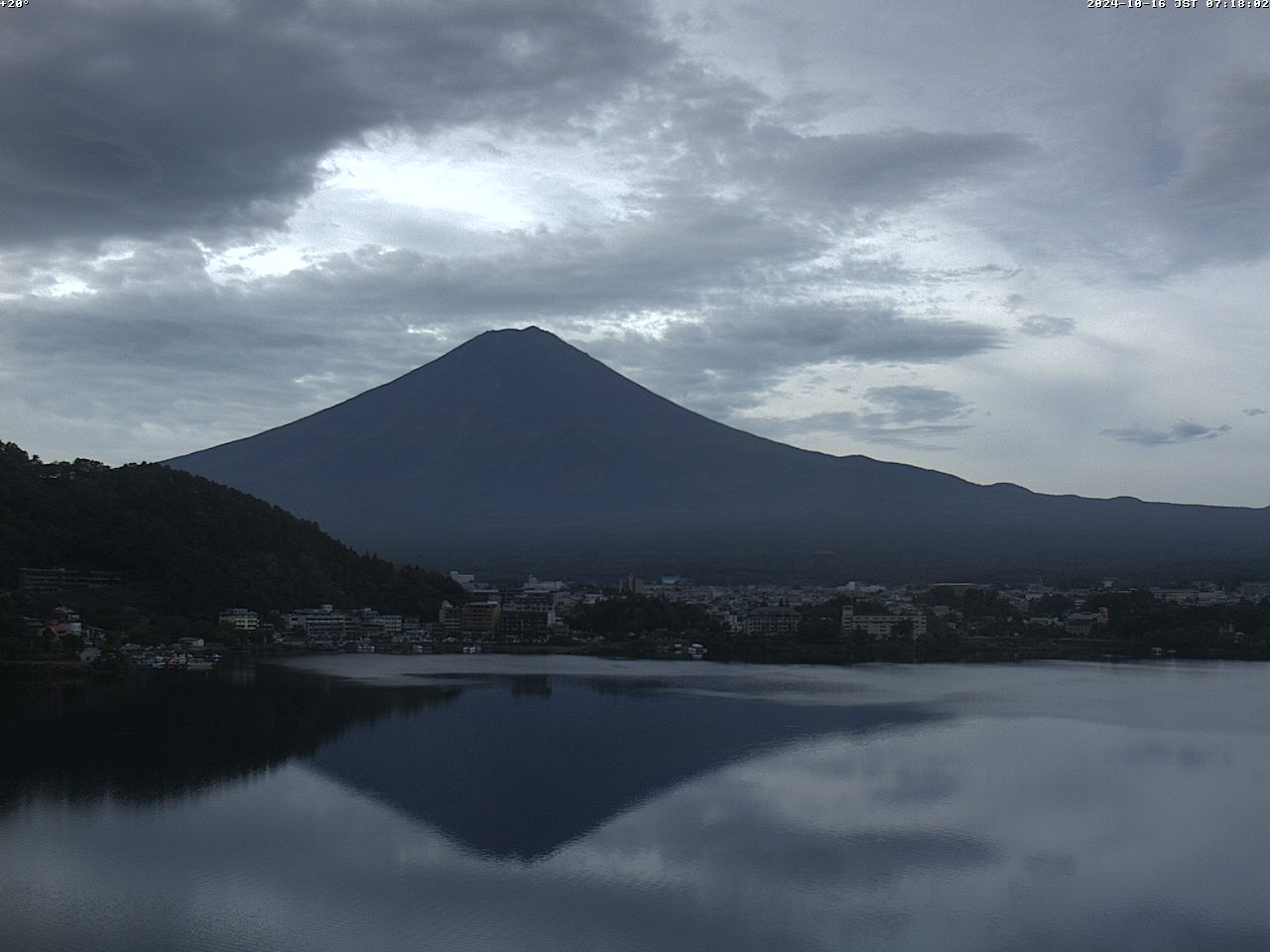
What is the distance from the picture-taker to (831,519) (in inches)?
2020

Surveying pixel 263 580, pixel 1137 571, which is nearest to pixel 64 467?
pixel 263 580

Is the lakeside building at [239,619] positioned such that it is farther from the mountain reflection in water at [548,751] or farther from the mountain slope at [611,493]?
the mountain slope at [611,493]

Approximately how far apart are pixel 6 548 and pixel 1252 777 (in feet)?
52.7

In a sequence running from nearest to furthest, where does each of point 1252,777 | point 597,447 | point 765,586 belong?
point 1252,777 < point 765,586 < point 597,447

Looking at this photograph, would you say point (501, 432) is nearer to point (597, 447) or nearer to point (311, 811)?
point (597, 447)

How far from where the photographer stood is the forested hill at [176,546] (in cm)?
1942

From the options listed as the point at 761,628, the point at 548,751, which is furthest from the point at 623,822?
the point at 761,628

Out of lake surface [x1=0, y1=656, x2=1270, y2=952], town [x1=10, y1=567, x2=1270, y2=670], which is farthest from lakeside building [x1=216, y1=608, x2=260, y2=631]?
lake surface [x1=0, y1=656, x2=1270, y2=952]

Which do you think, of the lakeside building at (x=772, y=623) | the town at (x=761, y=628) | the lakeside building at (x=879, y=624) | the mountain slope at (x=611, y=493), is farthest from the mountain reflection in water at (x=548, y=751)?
the mountain slope at (x=611, y=493)

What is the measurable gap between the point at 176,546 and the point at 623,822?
46.8 ft

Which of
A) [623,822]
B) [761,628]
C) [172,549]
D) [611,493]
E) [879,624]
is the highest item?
[611,493]

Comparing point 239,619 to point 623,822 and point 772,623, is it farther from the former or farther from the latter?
point 623,822

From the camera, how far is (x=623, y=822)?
27.1ft

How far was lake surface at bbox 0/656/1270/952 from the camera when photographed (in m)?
6.31
